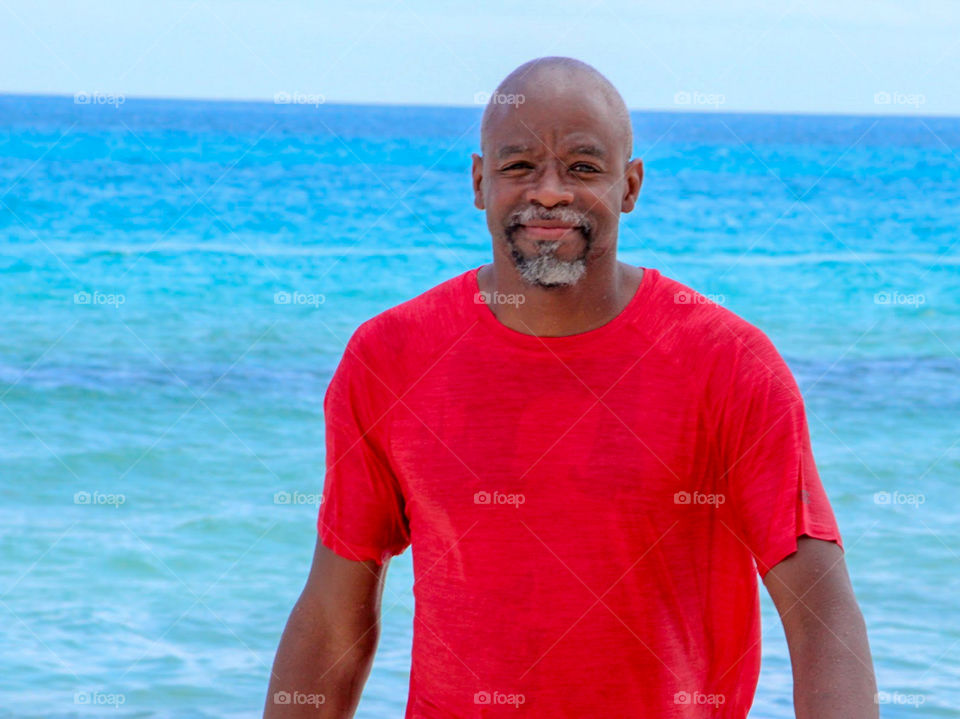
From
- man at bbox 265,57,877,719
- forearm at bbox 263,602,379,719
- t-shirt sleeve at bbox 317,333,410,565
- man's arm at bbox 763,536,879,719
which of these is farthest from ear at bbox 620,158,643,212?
forearm at bbox 263,602,379,719

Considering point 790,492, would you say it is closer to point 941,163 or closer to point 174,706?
point 174,706

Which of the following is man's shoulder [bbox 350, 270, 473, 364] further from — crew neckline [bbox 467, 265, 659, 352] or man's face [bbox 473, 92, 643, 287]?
man's face [bbox 473, 92, 643, 287]

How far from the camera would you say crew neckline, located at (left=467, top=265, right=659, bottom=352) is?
2160mm

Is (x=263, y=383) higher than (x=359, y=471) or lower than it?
higher

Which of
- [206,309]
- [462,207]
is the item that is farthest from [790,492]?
[462,207]

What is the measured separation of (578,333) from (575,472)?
23 centimetres

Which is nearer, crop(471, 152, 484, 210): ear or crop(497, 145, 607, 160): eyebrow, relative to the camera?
crop(497, 145, 607, 160): eyebrow

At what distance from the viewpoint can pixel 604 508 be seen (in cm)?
207

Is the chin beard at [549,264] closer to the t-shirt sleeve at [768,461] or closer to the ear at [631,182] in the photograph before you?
the ear at [631,182]

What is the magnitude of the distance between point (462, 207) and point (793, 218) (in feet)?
18.9

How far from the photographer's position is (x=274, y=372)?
444 inches

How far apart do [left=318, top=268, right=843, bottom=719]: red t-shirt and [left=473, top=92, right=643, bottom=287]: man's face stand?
13cm

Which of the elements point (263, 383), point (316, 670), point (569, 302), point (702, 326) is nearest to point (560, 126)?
point (569, 302)

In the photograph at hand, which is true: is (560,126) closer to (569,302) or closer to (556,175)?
(556,175)
